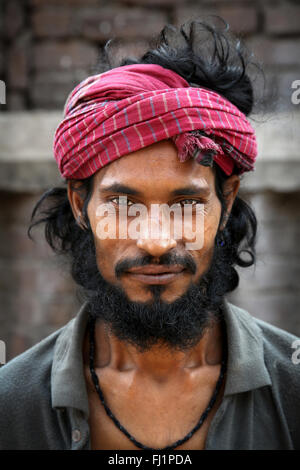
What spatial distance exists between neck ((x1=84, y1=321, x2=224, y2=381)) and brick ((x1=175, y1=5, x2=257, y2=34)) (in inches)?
75.2

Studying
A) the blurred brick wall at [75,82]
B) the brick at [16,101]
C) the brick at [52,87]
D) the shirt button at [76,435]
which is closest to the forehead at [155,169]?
the shirt button at [76,435]

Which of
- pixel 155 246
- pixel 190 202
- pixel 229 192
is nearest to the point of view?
pixel 155 246

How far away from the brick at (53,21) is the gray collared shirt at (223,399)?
1.99 metres

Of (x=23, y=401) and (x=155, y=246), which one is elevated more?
(x=155, y=246)

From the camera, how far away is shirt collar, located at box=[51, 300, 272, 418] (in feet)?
6.23

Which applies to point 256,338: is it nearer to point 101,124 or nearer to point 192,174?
point 192,174

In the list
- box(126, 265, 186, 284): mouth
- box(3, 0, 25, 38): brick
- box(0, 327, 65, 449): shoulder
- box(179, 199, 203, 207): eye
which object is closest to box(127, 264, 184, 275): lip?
box(126, 265, 186, 284): mouth

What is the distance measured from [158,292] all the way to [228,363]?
0.40 metres

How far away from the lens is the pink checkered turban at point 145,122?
1.79 metres

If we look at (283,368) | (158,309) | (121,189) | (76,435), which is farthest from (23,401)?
(283,368)

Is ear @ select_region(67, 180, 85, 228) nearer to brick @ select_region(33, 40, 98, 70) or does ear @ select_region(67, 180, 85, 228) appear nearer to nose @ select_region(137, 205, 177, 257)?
nose @ select_region(137, 205, 177, 257)

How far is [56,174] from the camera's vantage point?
314cm

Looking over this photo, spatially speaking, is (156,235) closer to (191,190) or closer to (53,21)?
(191,190)

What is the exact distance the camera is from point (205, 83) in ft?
6.59
